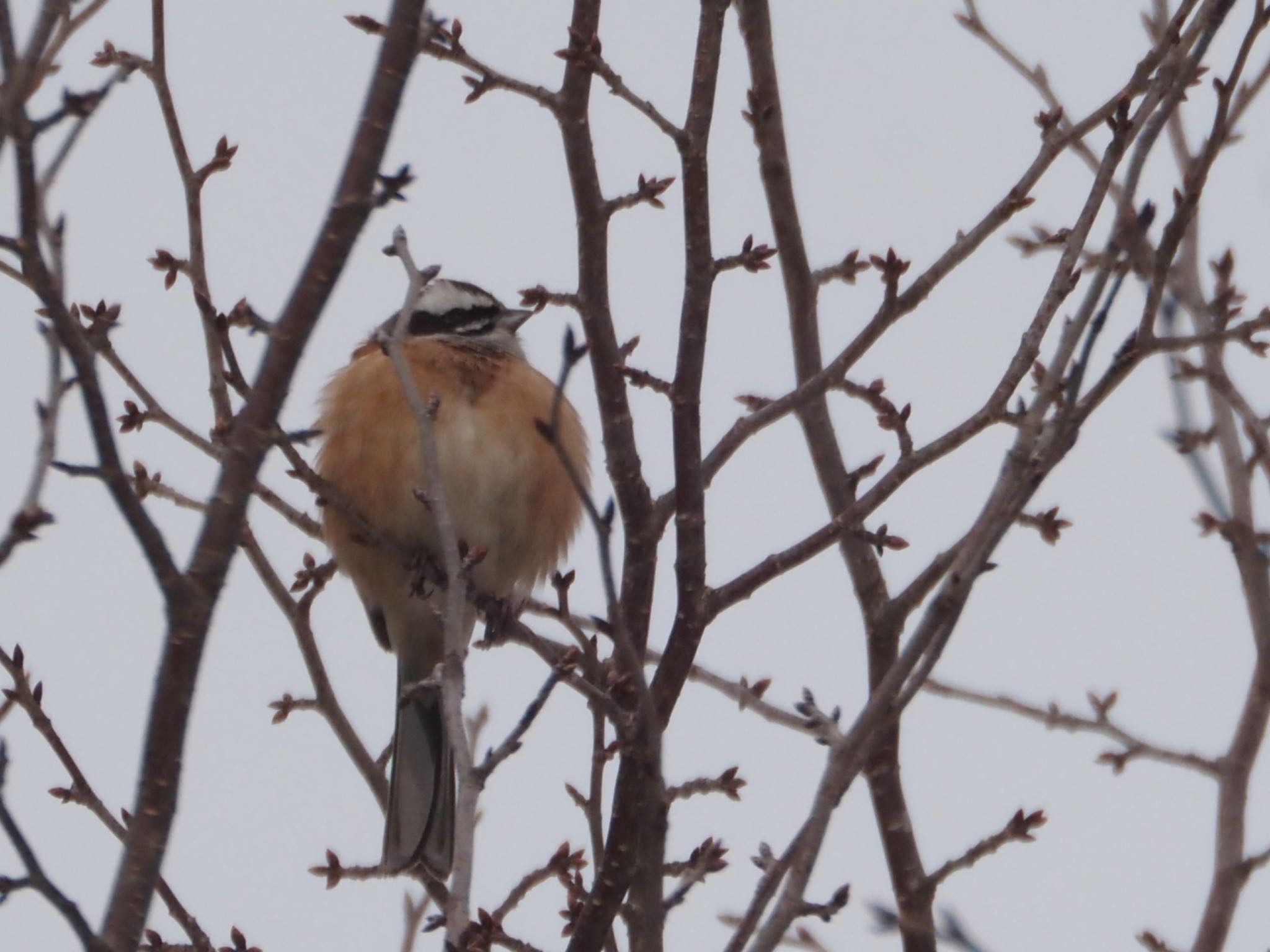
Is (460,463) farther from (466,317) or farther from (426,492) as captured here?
(466,317)

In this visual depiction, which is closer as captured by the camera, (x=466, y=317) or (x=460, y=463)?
(x=460, y=463)

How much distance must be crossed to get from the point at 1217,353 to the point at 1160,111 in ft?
4.24

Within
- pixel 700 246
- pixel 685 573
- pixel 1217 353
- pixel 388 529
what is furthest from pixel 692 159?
pixel 388 529

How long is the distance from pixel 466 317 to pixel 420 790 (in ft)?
6.28

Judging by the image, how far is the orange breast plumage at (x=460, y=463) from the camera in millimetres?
6004

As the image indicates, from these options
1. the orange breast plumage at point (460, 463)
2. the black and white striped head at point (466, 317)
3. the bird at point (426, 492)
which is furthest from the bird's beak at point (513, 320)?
the orange breast plumage at point (460, 463)

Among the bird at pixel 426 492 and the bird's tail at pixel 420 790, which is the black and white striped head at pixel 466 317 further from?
the bird's tail at pixel 420 790

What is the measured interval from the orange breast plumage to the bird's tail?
48 centimetres

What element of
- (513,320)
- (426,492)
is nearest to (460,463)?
(426,492)

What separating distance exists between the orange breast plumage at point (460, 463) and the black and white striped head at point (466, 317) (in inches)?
11.7

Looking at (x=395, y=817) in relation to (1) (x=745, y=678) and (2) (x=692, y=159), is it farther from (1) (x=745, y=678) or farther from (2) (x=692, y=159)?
(2) (x=692, y=159)

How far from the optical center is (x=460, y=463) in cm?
605

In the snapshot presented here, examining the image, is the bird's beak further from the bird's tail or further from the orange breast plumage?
the bird's tail

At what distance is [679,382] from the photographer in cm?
374
